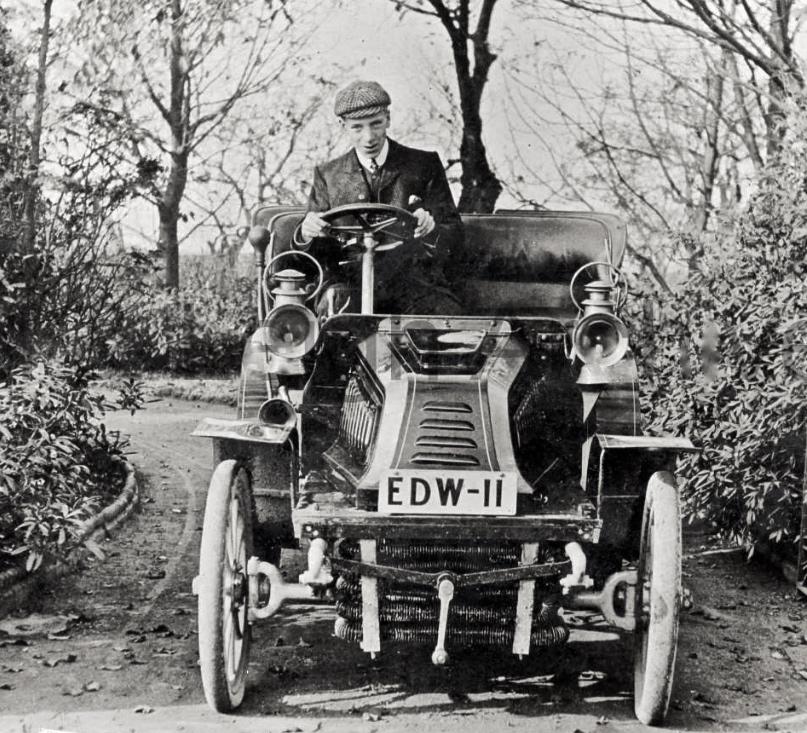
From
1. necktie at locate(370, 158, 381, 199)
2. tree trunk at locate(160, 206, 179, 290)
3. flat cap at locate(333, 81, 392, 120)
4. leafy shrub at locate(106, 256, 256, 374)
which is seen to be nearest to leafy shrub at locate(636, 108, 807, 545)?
necktie at locate(370, 158, 381, 199)

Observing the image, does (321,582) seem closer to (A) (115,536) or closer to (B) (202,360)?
(A) (115,536)

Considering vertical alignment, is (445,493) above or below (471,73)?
below

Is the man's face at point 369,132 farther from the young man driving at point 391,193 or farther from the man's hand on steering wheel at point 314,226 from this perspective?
the man's hand on steering wheel at point 314,226

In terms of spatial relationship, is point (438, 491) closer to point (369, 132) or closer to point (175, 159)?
point (369, 132)

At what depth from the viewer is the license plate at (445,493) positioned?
4.21m

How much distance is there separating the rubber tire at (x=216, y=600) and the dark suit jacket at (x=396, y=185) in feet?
6.70

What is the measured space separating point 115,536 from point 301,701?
11.8 ft

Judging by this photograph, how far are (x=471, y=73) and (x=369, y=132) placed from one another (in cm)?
311

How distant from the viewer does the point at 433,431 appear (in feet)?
14.4

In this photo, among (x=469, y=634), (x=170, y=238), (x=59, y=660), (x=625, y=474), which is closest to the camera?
(x=469, y=634)

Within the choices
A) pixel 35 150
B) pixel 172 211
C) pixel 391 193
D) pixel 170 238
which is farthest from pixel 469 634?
pixel 170 238

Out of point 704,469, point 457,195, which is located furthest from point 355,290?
point 457,195

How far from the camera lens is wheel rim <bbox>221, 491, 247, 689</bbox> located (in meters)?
4.45

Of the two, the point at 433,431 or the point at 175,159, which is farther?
the point at 175,159
